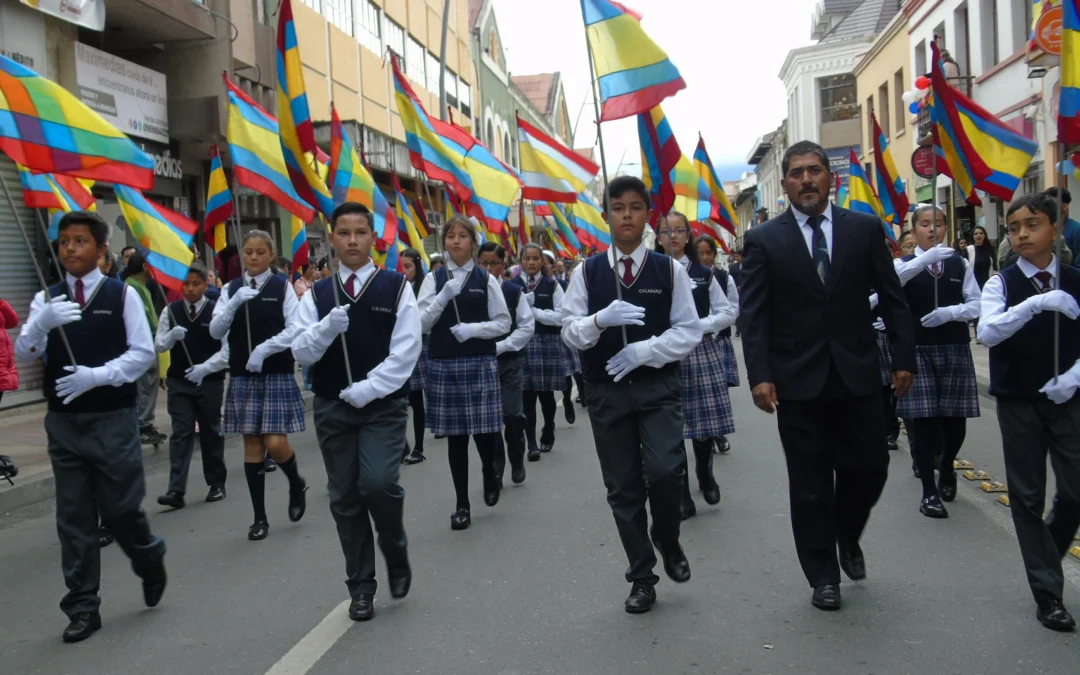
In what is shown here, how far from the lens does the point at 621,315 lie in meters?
4.98

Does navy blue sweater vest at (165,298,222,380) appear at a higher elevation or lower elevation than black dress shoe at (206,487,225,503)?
higher

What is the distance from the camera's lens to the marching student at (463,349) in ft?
23.9

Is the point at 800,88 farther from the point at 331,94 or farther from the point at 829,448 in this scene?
the point at 829,448

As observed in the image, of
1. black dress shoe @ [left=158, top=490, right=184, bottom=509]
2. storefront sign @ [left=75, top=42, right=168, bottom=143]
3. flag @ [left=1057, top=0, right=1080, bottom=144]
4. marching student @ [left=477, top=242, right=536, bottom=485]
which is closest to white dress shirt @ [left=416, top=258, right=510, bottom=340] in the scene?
marching student @ [left=477, top=242, right=536, bottom=485]

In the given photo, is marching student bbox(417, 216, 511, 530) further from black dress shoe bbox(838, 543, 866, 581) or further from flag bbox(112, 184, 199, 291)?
black dress shoe bbox(838, 543, 866, 581)

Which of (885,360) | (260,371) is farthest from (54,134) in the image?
(885,360)

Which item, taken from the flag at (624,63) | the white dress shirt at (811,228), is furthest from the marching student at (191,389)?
the white dress shirt at (811,228)

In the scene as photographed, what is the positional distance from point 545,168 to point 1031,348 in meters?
6.16

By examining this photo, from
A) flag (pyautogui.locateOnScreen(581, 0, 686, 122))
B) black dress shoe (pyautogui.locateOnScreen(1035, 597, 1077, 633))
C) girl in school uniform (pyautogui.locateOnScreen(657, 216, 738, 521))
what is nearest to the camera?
black dress shoe (pyautogui.locateOnScreen(1035, 597, 1077, 633))

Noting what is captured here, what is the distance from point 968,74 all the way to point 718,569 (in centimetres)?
2151

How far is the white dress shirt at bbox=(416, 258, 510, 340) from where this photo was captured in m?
7.39

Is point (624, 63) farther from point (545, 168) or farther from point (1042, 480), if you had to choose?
point (545, 168)

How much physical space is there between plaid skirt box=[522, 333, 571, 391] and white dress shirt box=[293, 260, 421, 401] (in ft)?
15.8

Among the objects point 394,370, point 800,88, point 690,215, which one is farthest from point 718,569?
point 800,88
